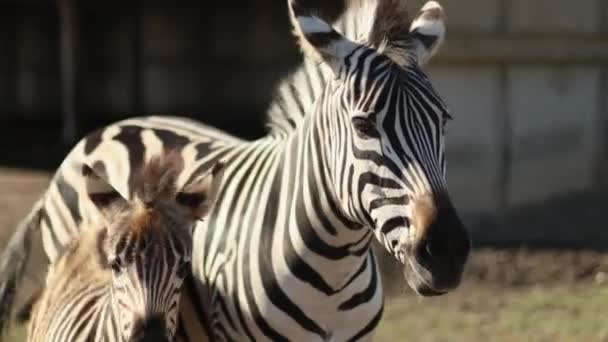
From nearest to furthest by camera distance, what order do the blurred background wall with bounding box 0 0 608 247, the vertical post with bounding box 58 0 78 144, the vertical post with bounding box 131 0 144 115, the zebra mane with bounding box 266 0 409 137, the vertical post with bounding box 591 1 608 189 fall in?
the zebra mane with bounding box 266 0 409 137, the blurred background wall with bounding box 0 0 608 247, the vertical post with bounding box 591 1 608 189, the vertical post with bounding box 58 0 78 144, the vertical post with bounding box 131 0 144 115

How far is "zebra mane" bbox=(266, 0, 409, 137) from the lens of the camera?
425cm

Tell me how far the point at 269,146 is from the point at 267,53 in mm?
11686

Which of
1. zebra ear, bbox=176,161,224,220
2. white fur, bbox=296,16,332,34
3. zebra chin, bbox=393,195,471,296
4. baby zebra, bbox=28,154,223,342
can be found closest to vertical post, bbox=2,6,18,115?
baby zebra, bbox=28,154,223,342

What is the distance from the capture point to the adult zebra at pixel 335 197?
387cm

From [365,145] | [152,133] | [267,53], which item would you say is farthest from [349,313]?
[267,53]

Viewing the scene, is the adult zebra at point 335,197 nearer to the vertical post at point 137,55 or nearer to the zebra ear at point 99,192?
the zebra ear at point 99,192

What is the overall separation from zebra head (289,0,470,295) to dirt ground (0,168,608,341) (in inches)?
66.7

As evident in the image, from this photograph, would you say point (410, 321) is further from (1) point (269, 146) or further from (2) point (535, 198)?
(2) point (535, 198)

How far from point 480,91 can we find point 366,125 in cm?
747

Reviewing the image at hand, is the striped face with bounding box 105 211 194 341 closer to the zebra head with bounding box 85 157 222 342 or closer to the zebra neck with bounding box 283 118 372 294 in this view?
the zebra head with bounding box 85 157 222 342

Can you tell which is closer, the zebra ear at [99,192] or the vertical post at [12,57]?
the zebra ear at [99,192]

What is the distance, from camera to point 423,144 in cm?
392

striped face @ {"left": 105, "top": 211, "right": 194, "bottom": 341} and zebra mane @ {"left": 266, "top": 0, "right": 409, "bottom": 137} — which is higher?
zebra mane @ {"left": 266, "top": 0, "right": 409, "bottom": 137}

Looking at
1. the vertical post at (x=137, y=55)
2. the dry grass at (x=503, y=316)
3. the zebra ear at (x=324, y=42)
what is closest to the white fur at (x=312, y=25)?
the zebra ear at (x=324, y=42)
